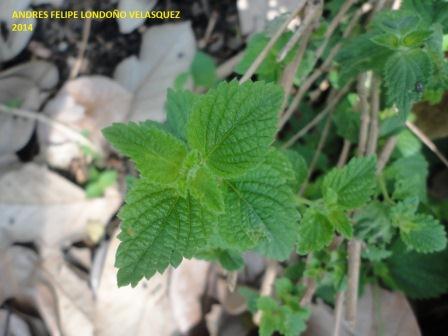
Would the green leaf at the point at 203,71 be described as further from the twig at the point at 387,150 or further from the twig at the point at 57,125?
the twig at the point at 387,150

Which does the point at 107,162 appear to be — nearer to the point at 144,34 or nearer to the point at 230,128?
the point at 144,34

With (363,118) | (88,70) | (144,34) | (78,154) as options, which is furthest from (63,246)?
(363,118)

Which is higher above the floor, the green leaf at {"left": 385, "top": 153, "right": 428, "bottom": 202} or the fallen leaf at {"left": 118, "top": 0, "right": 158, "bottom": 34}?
the fallen leaf at {"left": 118, "top": 0, "right": 158, "bottom": 34}

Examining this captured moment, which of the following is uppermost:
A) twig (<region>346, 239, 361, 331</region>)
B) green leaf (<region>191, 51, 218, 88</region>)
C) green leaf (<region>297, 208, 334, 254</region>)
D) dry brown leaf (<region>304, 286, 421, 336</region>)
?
green leaf (<region>191, 51, 218, 88</region>)

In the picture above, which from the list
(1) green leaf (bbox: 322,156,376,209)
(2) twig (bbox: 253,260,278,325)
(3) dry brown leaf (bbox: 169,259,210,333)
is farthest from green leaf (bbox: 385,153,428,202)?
(3) dry brown leaf (bbox: 169,259,210,333)

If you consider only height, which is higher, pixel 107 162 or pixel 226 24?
pixel 226 24

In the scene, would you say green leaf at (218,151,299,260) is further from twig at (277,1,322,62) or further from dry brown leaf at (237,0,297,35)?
dry brown leaf at (237,0,297,35)

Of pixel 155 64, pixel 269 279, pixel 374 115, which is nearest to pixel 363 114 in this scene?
pixel 374 115
